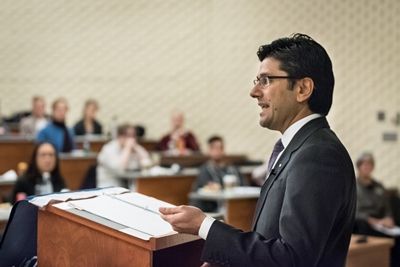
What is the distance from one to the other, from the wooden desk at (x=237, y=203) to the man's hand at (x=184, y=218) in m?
4.91

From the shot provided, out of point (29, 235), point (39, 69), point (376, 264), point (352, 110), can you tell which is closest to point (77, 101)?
point (39, 69)

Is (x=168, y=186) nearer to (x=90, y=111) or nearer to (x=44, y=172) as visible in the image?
(x=44, y=172)

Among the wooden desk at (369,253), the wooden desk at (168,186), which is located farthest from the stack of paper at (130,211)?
the wooden desk at (168,186)

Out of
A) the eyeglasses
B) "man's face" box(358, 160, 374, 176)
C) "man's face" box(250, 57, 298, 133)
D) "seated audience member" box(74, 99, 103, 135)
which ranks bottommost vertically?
"man's face" box(358, 160, 374, 176)

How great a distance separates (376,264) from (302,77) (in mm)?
3962

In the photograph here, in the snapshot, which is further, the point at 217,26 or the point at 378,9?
the point at 217,26

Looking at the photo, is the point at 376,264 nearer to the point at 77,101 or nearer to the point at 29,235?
the point at 29,235

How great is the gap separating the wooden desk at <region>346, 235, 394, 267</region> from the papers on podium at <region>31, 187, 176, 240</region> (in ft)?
11.1

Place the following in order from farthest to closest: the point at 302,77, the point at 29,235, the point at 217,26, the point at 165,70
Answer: the point at 165,70 → the point at 217,26 → the point at 29,235 → the point at 302,77

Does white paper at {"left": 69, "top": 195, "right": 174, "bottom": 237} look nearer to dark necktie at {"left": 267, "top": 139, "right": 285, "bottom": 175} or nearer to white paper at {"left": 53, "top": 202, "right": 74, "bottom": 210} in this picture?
white paper at {"left": 53, "top": 202, "right": 74, "bottom": 210}

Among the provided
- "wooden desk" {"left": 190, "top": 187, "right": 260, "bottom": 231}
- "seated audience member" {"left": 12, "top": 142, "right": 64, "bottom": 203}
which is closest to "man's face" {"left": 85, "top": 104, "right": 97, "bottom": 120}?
"wooden desk" {"left": 190, "top": 187, "right": 260, "bottom": 231}

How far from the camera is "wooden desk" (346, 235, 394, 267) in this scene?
4953mm

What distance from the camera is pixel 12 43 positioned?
10930mm

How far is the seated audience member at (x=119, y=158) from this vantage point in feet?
23.9
